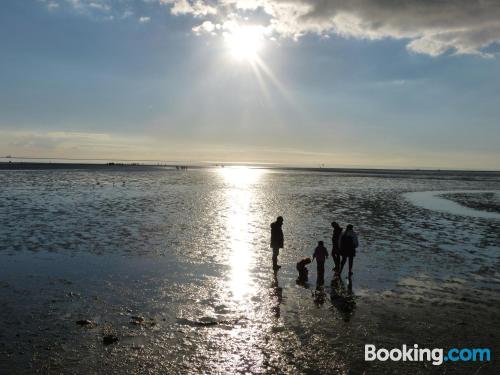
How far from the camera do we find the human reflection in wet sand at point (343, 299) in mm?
11016

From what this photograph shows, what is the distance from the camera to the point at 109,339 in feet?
28.8

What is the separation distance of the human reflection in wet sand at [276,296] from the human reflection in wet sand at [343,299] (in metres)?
1.66

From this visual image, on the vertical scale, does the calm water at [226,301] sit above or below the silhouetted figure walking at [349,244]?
below

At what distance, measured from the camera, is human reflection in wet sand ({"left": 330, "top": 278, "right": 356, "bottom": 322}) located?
1102 centimetres

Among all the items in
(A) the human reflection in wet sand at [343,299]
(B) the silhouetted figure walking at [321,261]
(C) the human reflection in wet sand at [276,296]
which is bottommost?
(A) the human reflection in wet sand at [343,299]

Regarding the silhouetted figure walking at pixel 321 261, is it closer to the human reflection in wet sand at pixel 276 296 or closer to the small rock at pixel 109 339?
the human reflection in wet sand at pixel 276 296

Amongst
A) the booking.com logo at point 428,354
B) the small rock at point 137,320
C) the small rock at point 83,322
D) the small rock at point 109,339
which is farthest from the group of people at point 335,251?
the small rock at point 83,322

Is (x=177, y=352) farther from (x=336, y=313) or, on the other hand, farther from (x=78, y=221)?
(x=78, y=221)

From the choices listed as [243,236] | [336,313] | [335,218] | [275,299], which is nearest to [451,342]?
[336,313]

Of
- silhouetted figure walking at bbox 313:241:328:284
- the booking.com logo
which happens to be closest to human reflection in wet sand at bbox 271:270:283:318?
silhouetted figure walking at bbox 313:241:328:284

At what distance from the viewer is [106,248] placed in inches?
734

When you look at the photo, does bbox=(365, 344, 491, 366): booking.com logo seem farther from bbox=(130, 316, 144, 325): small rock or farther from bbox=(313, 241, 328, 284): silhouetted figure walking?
bbox=(130, 316, 144, 325): small rock

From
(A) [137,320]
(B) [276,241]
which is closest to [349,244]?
(B) [276,241]

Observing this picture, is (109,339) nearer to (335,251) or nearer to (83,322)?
(83,322)
